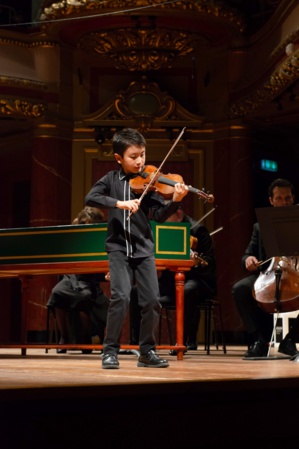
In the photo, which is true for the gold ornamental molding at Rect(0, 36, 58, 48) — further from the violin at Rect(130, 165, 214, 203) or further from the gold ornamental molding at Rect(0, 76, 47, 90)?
the violin at Rect(130, 165, 214, 203)

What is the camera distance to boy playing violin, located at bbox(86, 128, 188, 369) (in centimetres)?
458

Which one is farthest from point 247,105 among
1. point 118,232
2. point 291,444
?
point 291,444

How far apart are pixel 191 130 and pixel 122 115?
0.81 meters

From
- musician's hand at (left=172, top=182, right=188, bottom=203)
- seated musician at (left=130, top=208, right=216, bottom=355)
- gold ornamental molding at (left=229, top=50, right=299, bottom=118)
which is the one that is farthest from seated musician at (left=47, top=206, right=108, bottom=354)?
musician's hand at (left=172, top=182, right=188, bottom=203)

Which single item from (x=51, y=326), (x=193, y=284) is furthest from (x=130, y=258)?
(x=51, y=326)

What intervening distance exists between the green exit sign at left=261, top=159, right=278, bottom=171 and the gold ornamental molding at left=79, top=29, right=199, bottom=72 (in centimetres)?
165

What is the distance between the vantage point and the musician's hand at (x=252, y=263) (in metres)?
5.99

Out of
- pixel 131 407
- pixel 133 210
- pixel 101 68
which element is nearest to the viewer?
pixel 131 407

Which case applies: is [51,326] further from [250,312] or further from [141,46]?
[250,312]

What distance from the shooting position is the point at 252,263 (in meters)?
6.00

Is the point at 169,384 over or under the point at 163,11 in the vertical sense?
under

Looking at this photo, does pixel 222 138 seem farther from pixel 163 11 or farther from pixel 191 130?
pixel 163 11

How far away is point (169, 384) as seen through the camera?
291 cm

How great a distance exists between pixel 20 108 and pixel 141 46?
1.55 m
